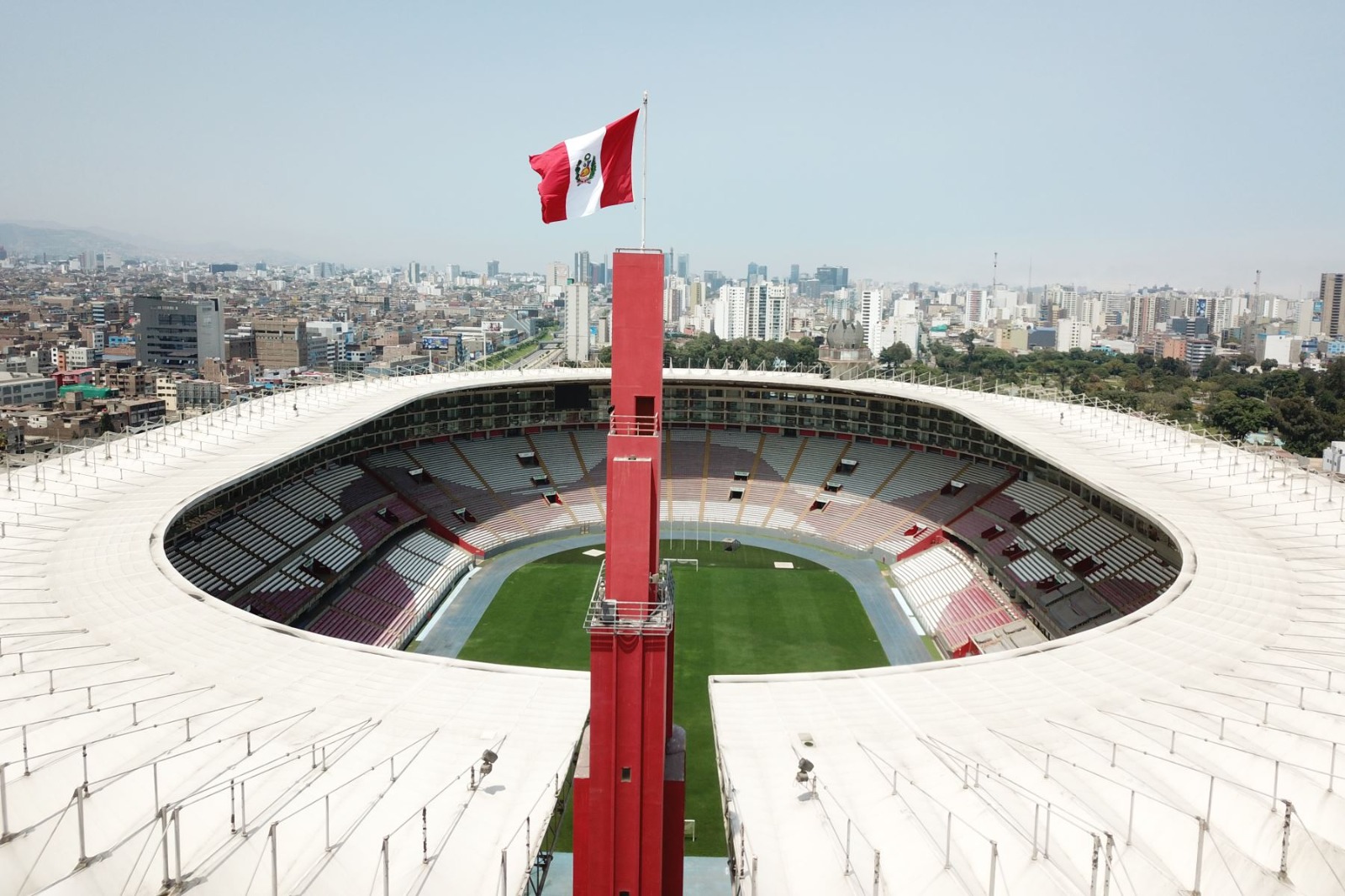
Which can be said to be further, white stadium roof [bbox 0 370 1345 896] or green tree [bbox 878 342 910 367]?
green tree [bbox 878 342 910 367]

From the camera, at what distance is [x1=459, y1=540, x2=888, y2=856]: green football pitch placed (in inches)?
1474

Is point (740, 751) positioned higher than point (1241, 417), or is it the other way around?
point (1241, 417)

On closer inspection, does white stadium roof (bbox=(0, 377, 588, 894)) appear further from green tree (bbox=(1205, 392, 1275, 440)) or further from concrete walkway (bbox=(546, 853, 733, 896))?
green tree (bbox=(1205, 392, 1275, 440))

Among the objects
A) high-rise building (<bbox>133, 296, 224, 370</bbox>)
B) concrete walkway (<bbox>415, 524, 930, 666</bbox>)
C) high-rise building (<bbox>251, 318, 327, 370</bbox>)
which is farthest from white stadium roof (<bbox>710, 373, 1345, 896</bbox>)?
high-rise building (<bbox>251, 318, 327, 370</bbox>)

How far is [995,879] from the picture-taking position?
50.3 ft

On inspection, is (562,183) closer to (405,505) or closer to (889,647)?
(889,647)

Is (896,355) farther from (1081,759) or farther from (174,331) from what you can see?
(1081,759)

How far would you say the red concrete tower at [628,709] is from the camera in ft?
52.6

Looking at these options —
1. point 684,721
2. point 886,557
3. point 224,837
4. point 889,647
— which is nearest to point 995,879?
point 224,837

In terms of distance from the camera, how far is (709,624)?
43.2 meters

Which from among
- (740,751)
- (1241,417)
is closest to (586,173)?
(740,751)

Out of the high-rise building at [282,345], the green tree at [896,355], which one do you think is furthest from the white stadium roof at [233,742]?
the green tree at [896,355]

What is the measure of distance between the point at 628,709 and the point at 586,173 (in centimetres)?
991

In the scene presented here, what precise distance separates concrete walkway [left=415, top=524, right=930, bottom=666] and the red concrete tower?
2348cm
